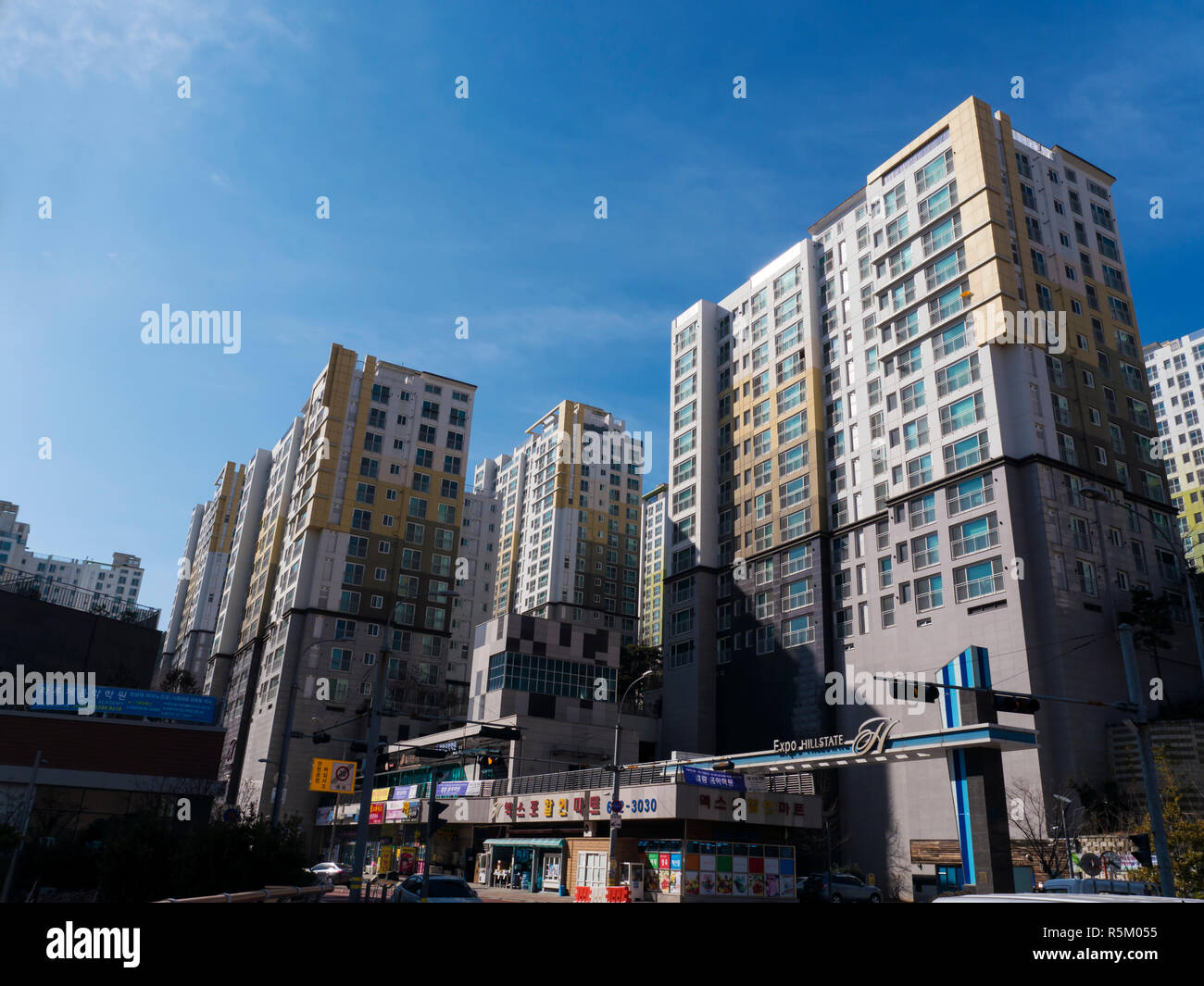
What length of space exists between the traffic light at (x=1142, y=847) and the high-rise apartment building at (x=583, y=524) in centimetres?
9061

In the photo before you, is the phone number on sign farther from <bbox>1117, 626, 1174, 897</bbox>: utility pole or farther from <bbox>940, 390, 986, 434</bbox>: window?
<bbox>940, 390, 986, 434</bbox>: window

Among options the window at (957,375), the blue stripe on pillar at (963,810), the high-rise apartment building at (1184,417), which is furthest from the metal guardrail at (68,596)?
the high-rise apartment building at (1184,417)

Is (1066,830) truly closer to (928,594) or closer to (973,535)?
(928,594)

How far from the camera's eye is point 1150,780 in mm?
21578

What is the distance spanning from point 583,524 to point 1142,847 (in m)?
99.3

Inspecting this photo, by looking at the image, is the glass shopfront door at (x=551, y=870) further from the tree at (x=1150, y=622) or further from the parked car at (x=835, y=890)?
the tree at (x=1150, y=622)

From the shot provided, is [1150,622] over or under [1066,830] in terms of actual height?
over

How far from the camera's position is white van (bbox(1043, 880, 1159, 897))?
24.8 m

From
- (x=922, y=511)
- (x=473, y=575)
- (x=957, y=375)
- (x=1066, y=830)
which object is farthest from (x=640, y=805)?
(x=473, y=575)

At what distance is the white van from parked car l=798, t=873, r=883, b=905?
17174 mm

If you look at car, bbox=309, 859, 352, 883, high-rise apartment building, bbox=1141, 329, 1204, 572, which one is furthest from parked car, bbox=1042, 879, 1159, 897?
high-rise apartment building, bbox=1141, 329, 1204, 572

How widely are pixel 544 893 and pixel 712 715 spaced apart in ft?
112

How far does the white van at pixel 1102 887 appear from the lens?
81.3 feet
